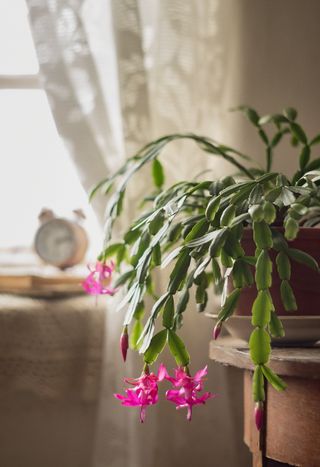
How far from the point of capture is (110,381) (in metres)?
1.55

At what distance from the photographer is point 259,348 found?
35.5 inches

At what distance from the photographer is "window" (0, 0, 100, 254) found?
1955 mm

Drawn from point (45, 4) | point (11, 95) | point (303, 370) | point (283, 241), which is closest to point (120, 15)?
point (45, 4)

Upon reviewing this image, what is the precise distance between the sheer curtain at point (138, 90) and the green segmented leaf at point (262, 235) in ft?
2.11

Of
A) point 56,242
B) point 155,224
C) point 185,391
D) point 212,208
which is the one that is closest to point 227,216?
point 212,208

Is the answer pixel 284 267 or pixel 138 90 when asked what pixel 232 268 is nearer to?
pixel 284 267

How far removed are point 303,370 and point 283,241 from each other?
196 millimetres

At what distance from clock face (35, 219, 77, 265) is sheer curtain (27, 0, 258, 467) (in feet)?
0.59

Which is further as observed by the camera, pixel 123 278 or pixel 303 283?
pixel 123 278

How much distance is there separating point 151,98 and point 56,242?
442 mm

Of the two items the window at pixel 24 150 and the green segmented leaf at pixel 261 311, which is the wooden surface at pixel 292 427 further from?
the window at pixel 24 150

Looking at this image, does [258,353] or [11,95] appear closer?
[258,353]

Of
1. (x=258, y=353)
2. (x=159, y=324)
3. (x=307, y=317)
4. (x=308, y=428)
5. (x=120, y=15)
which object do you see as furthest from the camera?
(x=120, y=15)

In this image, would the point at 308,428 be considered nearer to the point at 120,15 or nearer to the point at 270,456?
the point at 270,456
